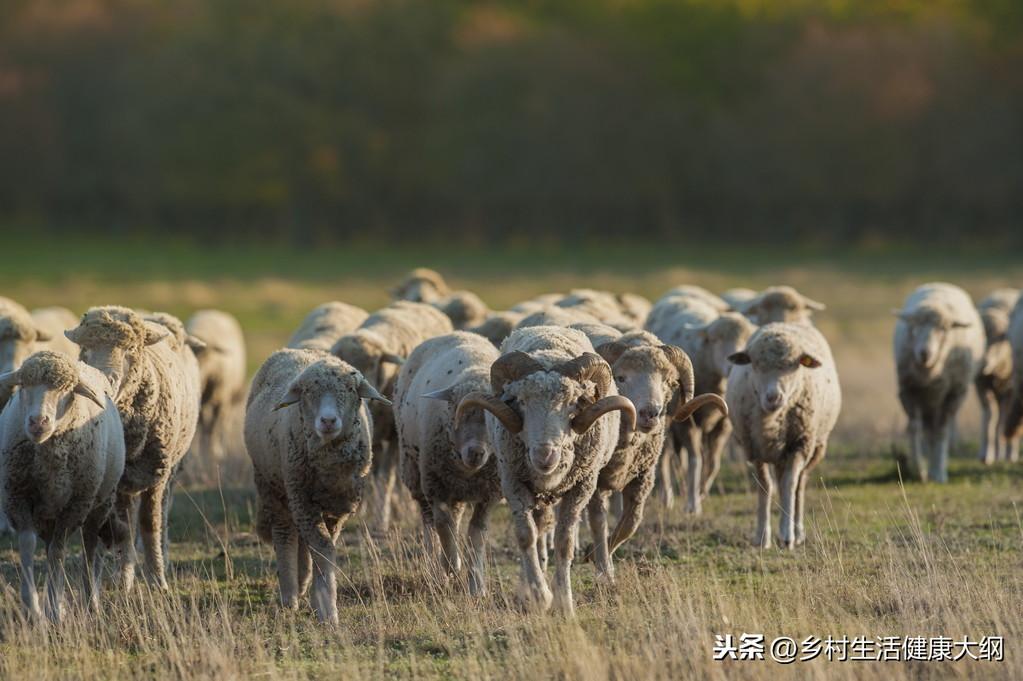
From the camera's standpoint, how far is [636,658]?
7.47 m

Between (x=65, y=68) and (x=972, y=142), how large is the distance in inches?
1730

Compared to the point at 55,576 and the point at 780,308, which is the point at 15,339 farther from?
the point at 780,308

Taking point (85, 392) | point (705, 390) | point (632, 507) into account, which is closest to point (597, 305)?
point (705, 390)

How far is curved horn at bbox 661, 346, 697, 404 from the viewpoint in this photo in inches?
399

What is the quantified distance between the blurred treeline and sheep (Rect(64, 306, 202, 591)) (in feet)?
172

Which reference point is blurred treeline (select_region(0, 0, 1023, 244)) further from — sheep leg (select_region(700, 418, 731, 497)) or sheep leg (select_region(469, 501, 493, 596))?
sheep leg (select_region(469, 501, 493, 596))

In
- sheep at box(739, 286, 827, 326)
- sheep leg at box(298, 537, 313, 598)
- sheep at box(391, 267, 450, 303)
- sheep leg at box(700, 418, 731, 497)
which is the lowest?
sheep leg at box(298, 537, 313, 598)

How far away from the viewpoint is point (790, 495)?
11.2 metres

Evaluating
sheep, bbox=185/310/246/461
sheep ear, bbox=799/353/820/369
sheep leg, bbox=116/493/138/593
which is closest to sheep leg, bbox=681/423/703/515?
sheep ear, bbox=799/353/820/369

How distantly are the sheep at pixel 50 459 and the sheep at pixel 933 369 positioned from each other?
8.67 m

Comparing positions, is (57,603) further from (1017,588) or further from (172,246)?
(172,246)

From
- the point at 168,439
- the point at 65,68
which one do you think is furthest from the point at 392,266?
the point at 168,439

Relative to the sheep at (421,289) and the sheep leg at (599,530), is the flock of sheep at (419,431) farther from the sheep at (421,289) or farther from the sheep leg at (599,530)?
the sheep at (421,289)

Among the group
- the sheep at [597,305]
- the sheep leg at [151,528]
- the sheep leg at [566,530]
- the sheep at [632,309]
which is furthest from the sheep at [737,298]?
the sheep leg at [151,528]
